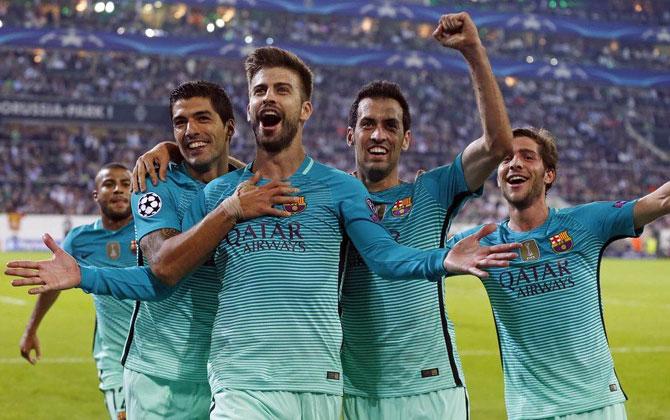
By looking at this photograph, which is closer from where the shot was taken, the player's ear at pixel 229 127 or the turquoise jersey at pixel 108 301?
the player's ear at pixel 229 127

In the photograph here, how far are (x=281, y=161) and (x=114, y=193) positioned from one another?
410cm

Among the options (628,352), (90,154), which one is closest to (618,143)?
(90,154)

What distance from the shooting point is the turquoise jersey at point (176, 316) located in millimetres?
4387

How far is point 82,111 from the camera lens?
38281 millimetres

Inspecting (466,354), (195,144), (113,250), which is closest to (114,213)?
(113,250)

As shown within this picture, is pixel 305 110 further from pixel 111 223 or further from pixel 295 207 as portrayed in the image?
pixel 111 223

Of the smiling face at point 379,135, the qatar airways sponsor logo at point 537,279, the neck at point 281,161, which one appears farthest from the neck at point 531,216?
the neck at point 281,161

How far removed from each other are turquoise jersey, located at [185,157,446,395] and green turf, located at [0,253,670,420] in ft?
17.8

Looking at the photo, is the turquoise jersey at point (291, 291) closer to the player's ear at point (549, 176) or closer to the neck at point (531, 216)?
the neck at point (531, 216)

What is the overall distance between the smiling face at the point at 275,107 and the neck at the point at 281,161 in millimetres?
56

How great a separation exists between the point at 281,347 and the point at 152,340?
3.64ft

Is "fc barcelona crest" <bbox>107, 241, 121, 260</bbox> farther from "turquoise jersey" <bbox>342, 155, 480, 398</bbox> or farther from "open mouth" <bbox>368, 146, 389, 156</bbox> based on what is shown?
"open mouth" <bbox>368, 146, 389, 156</bbox>

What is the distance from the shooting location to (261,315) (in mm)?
3834

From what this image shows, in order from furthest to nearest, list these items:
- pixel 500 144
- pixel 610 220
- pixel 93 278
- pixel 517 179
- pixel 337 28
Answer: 1. pixel 337 28
2. pixel 517 179
3. pixel 610 220
4. pixel 500 144
5. pixel 93 278
